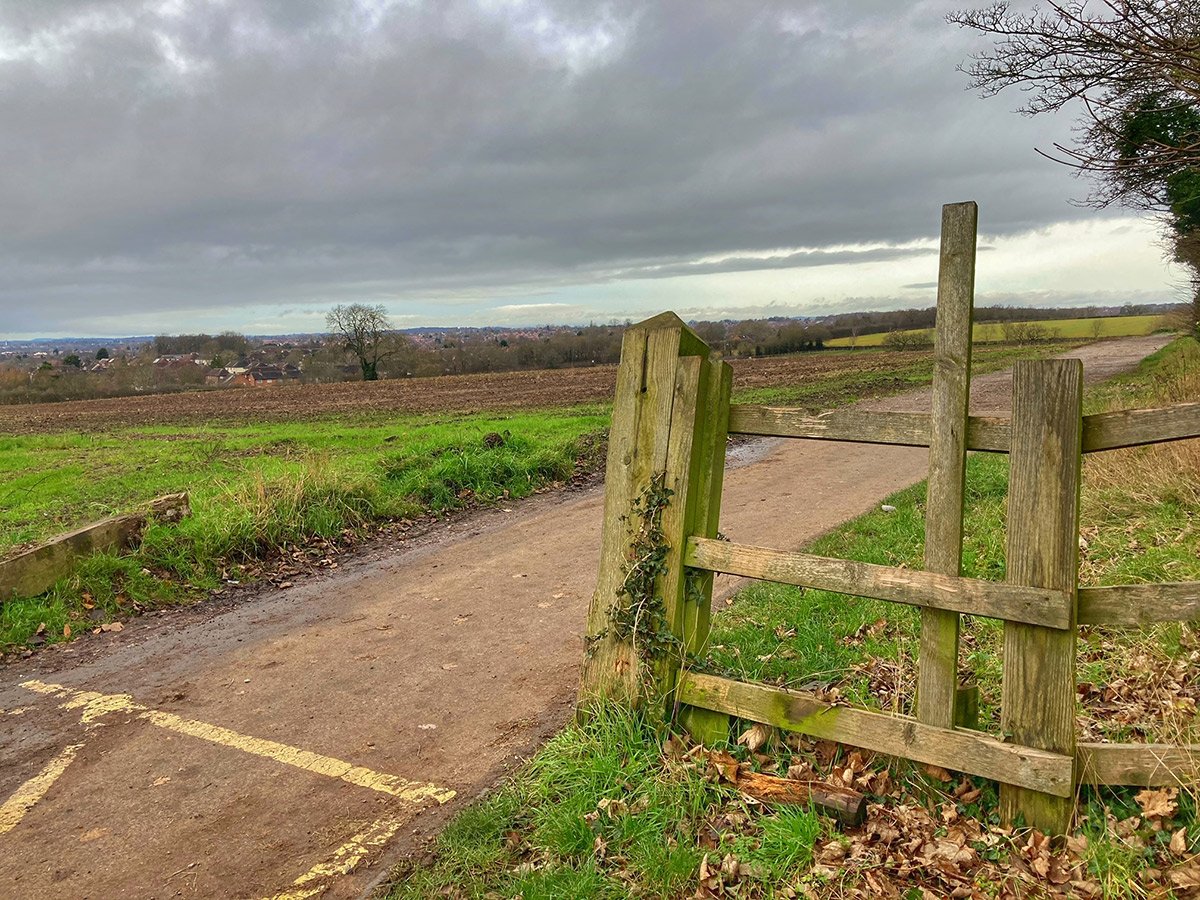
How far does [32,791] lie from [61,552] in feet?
11.8

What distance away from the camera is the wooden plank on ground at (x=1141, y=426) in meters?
2.99

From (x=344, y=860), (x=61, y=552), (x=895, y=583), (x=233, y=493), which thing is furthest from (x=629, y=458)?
(x=233, y=493)

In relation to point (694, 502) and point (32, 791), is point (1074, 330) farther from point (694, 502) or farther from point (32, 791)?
point (32, 791)

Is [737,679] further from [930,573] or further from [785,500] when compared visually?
[785,500]

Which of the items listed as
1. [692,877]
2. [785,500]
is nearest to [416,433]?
[785,500]

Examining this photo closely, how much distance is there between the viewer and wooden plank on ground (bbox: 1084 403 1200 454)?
9.80 ft

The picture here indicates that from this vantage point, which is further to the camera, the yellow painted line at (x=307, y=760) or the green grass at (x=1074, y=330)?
the green grass at (x=1074, y=330)

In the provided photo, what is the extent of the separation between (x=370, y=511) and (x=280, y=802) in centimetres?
598

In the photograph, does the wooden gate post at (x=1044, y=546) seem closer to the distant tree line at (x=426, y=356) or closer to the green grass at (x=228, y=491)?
the green grass at (x=228, y=491)

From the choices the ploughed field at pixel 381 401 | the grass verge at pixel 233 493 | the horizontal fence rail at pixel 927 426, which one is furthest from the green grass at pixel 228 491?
the ploughed field at pixel 381 401

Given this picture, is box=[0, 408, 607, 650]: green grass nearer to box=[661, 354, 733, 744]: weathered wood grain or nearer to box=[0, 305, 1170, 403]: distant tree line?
box=[661, 354, 733, 744]: weathered wood grain

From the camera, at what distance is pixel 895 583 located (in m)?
3.32

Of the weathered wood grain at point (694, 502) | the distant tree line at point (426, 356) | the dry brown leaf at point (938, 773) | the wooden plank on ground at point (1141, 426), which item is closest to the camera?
the wooden plank on ground at point (1141, 426)

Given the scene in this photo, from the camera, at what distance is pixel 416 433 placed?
19.1 metres
